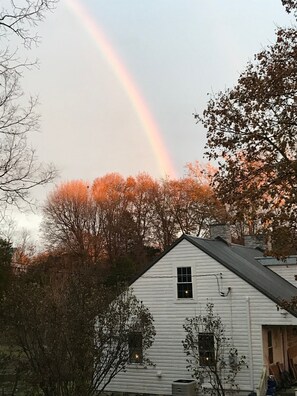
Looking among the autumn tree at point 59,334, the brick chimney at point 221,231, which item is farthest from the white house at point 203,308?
the autumn tree at point 59,334

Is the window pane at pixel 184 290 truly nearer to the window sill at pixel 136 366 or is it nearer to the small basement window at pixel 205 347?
the small basement window at pixel 205 347

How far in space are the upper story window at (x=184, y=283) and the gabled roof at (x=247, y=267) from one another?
1.03 m

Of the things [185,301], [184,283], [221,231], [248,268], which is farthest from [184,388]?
[221,231]

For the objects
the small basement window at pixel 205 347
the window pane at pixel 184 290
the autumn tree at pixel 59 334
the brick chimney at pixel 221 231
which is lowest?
the small basement window at pixel 205 347

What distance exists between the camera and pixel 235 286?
57.2 feet

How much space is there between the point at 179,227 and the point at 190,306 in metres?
23.8

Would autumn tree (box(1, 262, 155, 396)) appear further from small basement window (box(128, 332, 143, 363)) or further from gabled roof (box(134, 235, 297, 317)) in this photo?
gabled roof (box(134, 235, 297, 317))

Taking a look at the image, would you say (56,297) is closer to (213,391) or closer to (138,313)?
(138,313)

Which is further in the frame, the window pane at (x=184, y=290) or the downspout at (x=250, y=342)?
the window pane at (x=184, y=290)

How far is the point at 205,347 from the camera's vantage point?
17438 mm

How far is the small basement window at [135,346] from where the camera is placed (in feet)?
44.2

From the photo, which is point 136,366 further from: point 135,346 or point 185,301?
point 135,346

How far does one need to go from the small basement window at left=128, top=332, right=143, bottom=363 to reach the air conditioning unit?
72.5 inches

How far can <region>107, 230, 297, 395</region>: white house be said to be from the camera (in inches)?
658
